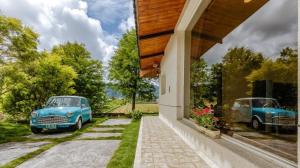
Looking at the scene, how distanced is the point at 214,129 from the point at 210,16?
2.37 meters

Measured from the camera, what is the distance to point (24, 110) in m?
14.6

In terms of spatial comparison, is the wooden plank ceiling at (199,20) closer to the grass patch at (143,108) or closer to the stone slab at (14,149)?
the stone slab at (14,149)

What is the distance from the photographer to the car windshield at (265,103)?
2680 millimetres

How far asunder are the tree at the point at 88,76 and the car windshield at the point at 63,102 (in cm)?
1183

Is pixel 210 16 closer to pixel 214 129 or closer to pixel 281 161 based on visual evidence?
pixel 214 129

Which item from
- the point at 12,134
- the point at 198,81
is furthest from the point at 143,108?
the point at 198,81

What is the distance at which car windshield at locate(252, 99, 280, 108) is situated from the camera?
2680 millimetres

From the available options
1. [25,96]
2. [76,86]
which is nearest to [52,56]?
[25,96]

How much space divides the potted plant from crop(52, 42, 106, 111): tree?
1845 cm

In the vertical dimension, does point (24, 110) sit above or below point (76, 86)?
below

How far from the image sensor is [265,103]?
2867mm

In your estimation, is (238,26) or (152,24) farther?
(152,24)

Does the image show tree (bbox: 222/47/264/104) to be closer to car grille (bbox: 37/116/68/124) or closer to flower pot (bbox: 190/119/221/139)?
flower pot (bbox: 190/119/221/139)

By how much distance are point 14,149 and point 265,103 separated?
5757mm
